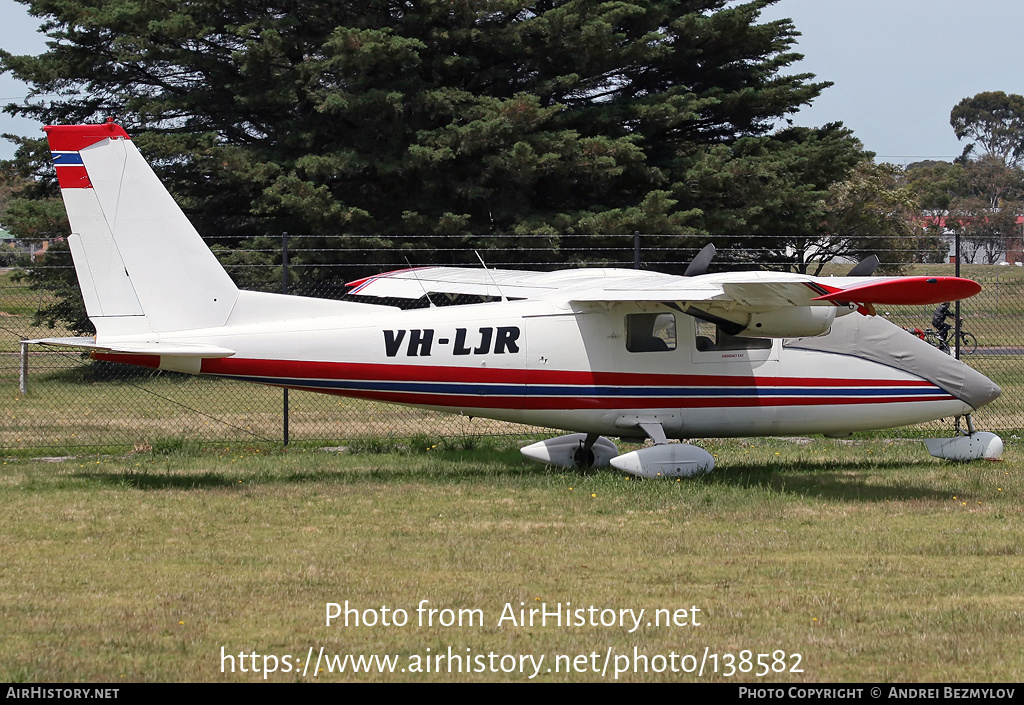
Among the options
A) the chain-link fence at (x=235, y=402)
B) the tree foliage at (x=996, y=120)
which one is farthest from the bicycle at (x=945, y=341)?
the tree foliage at (x=996, y=120)

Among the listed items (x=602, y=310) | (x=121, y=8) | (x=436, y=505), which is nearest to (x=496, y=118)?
(x=121, y=8)

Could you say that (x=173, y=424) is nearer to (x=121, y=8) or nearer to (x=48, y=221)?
(x=48, y=221)

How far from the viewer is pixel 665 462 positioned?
39.6 ft

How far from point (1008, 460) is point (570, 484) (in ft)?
19.6

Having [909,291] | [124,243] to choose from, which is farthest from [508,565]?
[124,243]

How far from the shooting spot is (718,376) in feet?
41.1

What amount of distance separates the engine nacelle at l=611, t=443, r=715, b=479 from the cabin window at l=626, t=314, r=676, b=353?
45.6 inches

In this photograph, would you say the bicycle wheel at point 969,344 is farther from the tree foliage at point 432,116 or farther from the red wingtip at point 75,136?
the red wingtip at point 75,136

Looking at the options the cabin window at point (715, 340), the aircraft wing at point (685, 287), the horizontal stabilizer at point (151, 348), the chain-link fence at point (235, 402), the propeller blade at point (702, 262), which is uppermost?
the propeller blade at point (702, 262)

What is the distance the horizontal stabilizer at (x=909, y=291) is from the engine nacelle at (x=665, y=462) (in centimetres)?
260

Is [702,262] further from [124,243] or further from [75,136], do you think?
[75,136]

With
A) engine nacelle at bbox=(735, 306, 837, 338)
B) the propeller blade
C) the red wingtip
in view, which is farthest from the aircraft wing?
the red wingtip

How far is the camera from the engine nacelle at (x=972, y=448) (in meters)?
13.5

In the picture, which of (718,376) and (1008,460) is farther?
(1008,460)
